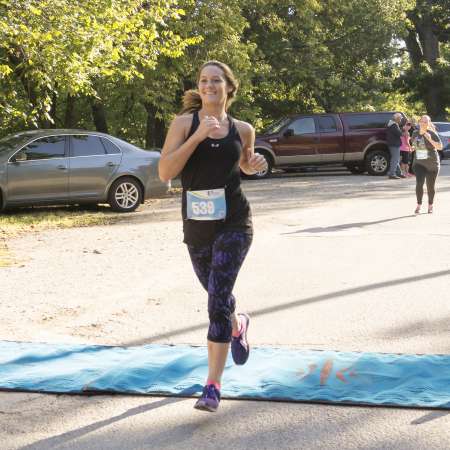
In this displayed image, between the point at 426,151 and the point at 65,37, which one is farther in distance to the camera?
the point at 65,37

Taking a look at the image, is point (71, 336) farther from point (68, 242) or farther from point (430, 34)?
point (430, 34)

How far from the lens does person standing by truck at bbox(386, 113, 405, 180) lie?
2205 cm

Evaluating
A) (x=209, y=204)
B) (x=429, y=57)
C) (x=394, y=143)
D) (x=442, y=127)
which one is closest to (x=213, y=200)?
(x=209, y=204)

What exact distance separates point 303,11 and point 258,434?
2521 cm

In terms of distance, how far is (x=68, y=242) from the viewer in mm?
11414

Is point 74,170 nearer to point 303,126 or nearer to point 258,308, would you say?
point 258,308

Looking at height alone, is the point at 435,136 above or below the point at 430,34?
below

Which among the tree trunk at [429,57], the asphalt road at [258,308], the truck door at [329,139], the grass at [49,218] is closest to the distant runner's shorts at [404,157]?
the truck door at [329,139]

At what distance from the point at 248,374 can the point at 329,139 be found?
19.6 meters

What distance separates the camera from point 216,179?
174 inches

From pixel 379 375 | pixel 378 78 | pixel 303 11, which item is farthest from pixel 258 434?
pixel 378 78

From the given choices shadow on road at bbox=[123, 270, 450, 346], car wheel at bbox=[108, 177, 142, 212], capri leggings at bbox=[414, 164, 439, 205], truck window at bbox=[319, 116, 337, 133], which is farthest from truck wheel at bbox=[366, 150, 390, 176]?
shadow on road at bbox=[123, 270, 450, 346]

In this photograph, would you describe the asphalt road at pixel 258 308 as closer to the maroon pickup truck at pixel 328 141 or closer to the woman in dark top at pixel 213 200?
the woman in dark top at pixel 213 200

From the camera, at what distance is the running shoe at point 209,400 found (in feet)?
14.1
